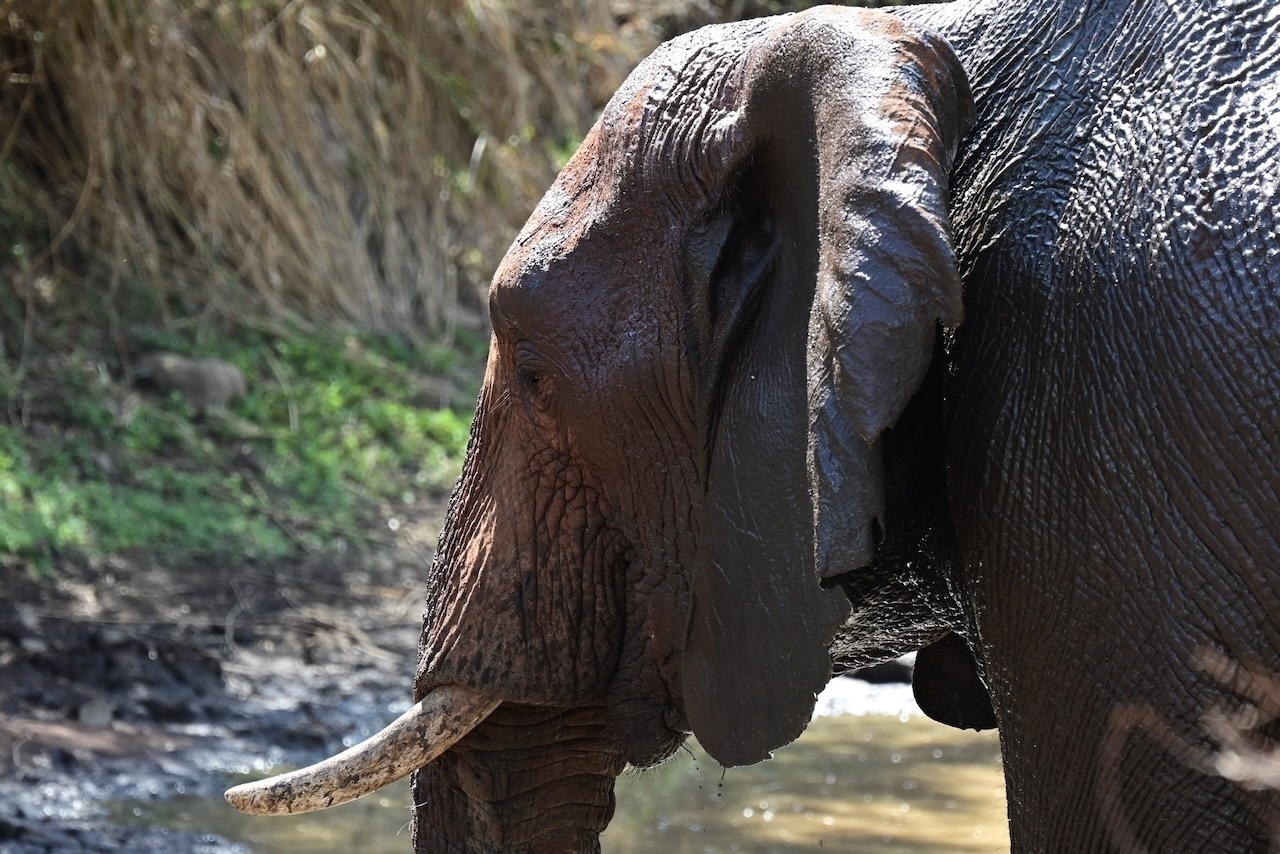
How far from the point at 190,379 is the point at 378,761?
22.0ft

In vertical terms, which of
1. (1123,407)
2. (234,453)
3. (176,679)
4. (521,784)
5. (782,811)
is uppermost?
(1123,407)

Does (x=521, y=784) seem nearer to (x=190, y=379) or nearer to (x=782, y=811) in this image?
(x=782, y=811)

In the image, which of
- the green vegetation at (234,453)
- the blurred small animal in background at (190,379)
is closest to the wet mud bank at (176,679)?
the green vegetation at (234,453)

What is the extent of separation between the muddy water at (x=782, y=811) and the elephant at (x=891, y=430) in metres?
2.41

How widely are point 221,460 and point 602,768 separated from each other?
6061 mm

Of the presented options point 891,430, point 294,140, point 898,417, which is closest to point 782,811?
point 891,430

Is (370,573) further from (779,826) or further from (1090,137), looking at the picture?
(1090,137)

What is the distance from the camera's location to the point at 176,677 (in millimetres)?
7309

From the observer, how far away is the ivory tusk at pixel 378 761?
337 cm

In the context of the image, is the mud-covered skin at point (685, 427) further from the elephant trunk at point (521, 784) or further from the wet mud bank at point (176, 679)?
the wet mud bank at point (176, 679)

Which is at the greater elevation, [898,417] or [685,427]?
[898,417]

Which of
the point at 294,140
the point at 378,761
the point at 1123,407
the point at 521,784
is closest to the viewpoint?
the point at 1123,407

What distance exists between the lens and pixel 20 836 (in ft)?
18.7

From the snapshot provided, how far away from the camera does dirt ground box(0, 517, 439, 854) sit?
635 centimetres
